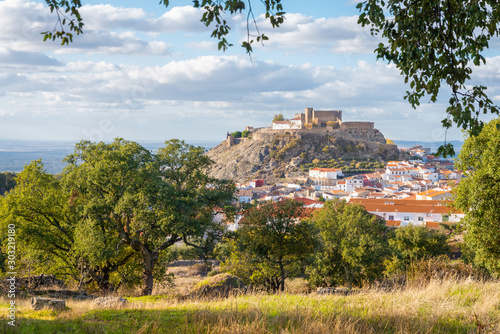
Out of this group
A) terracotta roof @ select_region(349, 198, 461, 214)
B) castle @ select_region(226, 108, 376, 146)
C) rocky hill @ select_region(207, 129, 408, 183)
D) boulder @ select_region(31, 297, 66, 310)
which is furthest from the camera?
castle @ select_region(226, 108, 376, 146)

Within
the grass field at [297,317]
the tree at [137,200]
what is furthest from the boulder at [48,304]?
the tree at [137,200]

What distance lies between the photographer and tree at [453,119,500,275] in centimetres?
1048

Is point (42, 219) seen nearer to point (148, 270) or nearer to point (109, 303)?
point (148, 270)

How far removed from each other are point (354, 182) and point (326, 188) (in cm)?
581

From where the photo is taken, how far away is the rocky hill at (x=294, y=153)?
108m

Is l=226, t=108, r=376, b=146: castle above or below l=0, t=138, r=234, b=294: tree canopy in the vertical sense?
above

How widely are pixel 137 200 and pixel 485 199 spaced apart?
9.42 meters

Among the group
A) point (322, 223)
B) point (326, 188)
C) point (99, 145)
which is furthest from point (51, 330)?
point (326, 188)

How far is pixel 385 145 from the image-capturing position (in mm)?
116562

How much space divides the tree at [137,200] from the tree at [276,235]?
3.28 m

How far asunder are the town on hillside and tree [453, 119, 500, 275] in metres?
41.9

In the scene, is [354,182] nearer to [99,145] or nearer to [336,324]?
[99,145]

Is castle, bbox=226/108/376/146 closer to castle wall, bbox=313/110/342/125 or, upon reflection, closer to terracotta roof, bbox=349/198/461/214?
castle wall, bbox=313/110/342/125

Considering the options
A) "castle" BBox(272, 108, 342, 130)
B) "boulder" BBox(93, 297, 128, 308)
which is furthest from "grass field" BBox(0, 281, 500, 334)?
"castle" BBox(272, 108, 342, 130)
